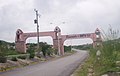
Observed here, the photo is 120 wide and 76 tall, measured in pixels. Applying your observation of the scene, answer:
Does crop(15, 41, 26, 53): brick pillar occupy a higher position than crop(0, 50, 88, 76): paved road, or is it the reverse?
crop(15, 41, 26, 53): brick pillar

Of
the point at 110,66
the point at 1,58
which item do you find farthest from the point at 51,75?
the point at 1,58

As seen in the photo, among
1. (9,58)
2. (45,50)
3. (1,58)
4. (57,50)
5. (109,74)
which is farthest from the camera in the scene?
(57,50)

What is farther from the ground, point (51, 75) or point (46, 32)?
point (46, 32)

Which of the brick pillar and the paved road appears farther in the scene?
the brick pillar

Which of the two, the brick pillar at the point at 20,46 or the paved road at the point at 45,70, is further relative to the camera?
the brick pillar at the point at 20,46

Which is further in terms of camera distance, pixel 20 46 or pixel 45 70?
pixel 20 46

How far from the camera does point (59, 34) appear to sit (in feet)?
267

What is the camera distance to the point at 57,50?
86.1 m

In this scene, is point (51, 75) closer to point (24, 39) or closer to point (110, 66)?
point (110, 66)

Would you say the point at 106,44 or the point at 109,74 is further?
the point at 106,44

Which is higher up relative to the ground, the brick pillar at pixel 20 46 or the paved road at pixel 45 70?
the brick pillar at pixel 20 46

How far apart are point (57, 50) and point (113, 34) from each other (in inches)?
2636

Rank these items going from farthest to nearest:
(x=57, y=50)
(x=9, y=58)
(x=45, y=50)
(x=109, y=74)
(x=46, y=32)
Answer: (x=57, y=50) → (x=46, y=32) → (x=45, y=50) → (x=9, y=58) → (x=109, y=74)

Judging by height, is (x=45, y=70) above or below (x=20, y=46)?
below
